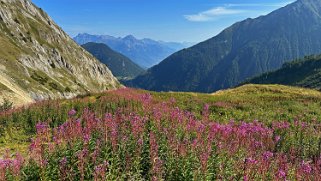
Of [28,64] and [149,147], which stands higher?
[28,64]

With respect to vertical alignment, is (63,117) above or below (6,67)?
below

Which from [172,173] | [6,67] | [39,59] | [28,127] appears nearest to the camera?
[172,173]

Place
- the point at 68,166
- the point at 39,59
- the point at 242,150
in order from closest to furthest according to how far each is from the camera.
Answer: the point at 68,166 < the point at 242,150 < the point at 39,59

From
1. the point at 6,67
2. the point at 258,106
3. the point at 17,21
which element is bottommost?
the point at 258,106

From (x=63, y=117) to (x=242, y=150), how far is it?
39.5 feet

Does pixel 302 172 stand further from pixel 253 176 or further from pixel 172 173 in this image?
pixel 172 173

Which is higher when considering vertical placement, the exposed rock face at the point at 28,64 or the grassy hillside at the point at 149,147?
the exposed rock face at the point at 28,64

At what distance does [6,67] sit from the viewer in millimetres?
130125

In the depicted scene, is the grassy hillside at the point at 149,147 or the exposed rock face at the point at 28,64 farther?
the exposed rock face at the point at 28,64

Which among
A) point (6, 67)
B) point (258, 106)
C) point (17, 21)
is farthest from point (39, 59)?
point (258, 106)

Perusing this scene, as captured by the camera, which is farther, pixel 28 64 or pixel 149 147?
pixel 28 64

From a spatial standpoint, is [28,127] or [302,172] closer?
[302,172]

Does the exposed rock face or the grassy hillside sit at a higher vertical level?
the exposed rock face

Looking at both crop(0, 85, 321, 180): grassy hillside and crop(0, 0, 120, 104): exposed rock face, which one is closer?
crop(0, 85, 321, 180): grassy hillside
